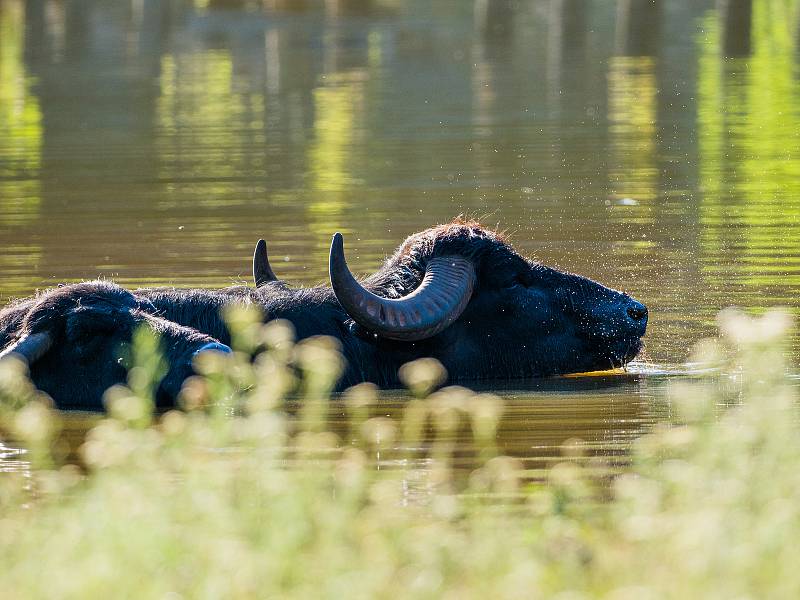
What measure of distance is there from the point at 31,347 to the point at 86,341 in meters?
0.33

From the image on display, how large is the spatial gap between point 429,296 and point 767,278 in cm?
366

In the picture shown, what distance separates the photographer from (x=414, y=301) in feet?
33.3

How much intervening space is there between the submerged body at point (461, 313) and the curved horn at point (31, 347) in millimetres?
281

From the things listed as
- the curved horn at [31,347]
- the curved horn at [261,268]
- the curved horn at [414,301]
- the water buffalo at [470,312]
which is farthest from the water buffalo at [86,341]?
the curved horn at [261,268]

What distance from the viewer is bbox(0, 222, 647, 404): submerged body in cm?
1042

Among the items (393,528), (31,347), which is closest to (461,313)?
(31,347)

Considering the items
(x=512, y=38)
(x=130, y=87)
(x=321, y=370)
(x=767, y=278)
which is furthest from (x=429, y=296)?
(x=512, y=38)

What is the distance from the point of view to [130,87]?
37.6 meters

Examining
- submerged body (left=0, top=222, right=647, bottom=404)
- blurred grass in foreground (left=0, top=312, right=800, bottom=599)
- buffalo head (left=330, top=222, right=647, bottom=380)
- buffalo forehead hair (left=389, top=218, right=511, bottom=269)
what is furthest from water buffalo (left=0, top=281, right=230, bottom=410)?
blurred grass in foreground (left=0, top=312, right=800, bottom=599)

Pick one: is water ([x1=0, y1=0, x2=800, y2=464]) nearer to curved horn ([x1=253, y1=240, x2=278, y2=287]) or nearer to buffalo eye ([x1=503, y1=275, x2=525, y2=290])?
buffalo eye ([x1=503, y1=275, x2=525, y2=290])

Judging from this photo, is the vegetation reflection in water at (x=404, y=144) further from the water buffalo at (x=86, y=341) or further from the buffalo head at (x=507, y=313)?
the water buffalo at (x=86, y=341)

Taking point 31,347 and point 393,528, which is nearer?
point 393,528

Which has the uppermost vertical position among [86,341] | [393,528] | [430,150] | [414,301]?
[393,528]

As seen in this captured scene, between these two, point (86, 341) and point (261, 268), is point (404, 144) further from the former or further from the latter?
point (86, 341)
